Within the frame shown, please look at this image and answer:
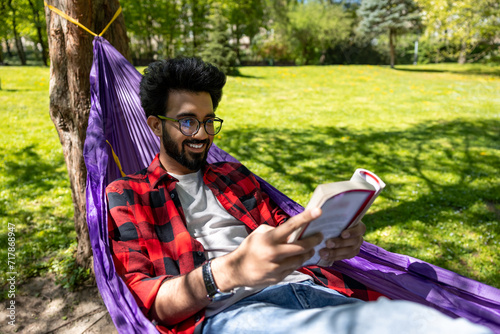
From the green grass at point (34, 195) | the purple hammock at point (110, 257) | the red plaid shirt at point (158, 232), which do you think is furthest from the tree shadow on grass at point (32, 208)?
the red plaid shirt at point (158, 232)

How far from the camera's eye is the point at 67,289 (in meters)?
2.66

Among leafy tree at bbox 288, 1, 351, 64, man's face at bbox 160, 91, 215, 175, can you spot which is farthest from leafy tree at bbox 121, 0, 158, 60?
man's face at bbox 160, 91, 215, 175

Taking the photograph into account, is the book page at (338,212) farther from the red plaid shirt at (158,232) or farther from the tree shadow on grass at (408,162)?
the tree shadow on grass at (408,162)

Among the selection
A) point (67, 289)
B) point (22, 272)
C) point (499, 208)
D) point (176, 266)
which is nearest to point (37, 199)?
Result: point (22, 272)

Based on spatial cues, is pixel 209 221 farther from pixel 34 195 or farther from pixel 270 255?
pixel 34 195

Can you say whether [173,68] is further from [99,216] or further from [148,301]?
[148,301]

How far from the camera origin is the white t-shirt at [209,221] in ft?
5.34

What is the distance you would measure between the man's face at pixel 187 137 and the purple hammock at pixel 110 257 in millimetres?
393

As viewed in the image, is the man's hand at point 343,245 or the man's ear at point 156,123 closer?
the man's hand at point 343,245

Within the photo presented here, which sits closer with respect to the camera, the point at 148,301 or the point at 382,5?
the point at 148,301

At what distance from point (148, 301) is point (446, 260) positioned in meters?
2.85

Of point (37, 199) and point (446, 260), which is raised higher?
point (37, 199)

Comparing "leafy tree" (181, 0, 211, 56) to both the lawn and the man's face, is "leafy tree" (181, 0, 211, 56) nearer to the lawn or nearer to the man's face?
the lawn

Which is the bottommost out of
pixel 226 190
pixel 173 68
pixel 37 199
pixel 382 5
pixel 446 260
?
pixel 446 260
